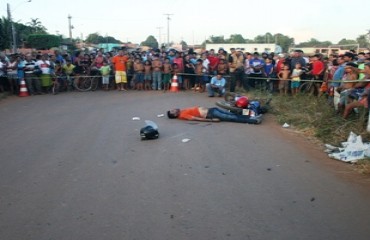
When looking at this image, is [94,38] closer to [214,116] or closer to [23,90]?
[23,90]

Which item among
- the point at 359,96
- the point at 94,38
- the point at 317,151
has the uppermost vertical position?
the point at 94,38

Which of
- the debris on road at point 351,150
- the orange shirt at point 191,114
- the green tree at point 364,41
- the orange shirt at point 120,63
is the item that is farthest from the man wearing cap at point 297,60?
the green tree at point 364,41

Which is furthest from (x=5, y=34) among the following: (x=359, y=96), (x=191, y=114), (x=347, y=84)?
(x=359, y=96)

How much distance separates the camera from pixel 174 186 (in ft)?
17.6

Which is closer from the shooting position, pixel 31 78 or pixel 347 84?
pixel 347 84

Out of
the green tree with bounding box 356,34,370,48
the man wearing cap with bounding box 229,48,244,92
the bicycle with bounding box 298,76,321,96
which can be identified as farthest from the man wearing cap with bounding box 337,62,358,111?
the green tree with bounding box 356,34,370,48

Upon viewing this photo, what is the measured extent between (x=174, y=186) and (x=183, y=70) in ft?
41.3

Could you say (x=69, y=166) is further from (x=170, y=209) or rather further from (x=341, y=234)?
(x=341, y=234)

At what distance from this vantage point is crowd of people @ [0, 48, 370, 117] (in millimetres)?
14211

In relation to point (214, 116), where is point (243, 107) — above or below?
above

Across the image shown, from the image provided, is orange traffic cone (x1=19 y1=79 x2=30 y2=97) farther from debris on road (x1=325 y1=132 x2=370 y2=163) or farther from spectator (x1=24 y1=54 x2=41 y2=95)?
debris on road (x1=325 y1=132 x2=370 y2=163)

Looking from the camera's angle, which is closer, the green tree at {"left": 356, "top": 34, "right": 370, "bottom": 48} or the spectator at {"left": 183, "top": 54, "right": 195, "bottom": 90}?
the spectator at {"left": 183, "top": 54, "right": 195, "bottom": 90}

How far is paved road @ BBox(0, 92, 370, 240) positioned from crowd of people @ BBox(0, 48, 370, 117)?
18.2 feet

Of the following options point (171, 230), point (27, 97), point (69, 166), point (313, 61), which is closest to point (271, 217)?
point (171, 230)
